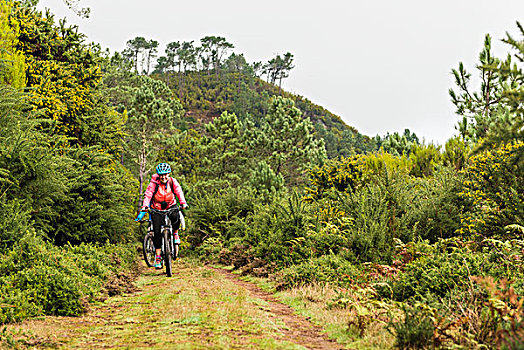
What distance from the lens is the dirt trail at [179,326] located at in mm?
5227

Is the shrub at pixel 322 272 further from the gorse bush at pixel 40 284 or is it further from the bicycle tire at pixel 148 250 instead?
the gorse bush at pixel 40 284

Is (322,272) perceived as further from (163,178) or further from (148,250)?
(148,250)

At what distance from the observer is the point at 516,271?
6.54 m

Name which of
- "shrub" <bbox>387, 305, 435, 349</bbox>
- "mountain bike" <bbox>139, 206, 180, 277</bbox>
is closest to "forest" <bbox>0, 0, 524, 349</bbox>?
"shrub" <bbox>387, 305, 435, 349</bbox>

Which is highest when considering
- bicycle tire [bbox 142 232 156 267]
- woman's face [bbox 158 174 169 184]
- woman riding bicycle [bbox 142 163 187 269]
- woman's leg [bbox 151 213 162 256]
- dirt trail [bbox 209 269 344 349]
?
woman's face [bbox 158 174 169 184]

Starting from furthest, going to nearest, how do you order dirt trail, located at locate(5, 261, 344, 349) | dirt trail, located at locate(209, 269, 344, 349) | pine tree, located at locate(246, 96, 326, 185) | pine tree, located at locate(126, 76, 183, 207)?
pine tree, located at locate(246, 96, 326, 185) → pine tree, located at locate(126, 76, 183, 207) → dirt trail, located at locate(209, 269, 344, 349) → dirt trail, located at locate(5, 261, 344, 349)

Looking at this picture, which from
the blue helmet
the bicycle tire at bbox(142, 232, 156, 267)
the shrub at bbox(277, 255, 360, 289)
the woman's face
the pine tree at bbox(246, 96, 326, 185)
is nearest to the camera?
the shrub at bbox(277, 255, 360, 289)

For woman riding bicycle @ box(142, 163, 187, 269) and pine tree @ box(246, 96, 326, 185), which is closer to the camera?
woman riding bicycle @ box(142, 163, 187, 269)

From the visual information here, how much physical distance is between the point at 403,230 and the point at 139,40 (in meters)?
108

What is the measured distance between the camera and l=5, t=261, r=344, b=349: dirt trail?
5.23 meters

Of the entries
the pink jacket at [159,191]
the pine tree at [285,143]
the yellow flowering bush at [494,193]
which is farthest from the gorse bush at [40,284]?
the pine tree at [285,143]

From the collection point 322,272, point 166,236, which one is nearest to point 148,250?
point 166,236

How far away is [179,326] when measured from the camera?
233 inches

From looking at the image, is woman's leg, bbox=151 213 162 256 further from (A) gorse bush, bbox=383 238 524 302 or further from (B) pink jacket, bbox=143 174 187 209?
(A) gorse bush, bbox=383 238 524 302
